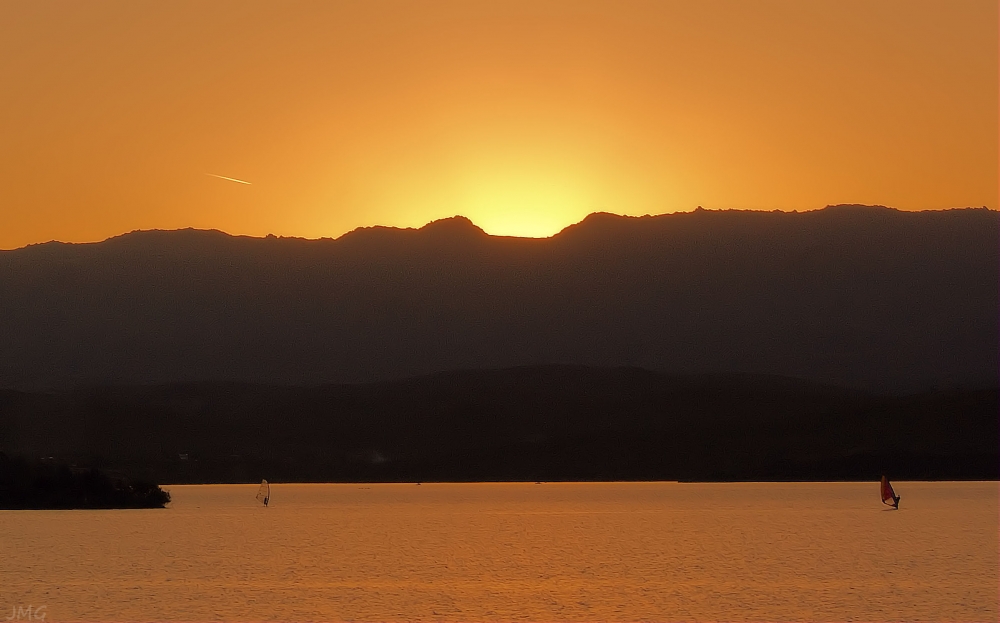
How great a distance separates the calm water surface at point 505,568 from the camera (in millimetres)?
41125

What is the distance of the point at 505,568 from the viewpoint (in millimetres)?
56562

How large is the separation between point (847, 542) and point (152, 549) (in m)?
35.6

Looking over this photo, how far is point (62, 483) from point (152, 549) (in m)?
63.2

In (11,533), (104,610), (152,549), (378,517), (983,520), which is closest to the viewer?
(104,610)

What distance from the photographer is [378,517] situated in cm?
11662

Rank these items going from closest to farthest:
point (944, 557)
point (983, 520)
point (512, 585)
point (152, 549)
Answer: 1. point (512, 585)
2. point (944, 557)
3. point (152, 549)
4. point (983, 520)

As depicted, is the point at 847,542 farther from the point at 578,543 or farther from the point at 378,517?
the point at 378,517

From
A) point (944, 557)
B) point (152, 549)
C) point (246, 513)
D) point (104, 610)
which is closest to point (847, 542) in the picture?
point (944, 557)

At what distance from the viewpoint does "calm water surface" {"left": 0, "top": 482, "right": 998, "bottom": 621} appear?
1619 inches

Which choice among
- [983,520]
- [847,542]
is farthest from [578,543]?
[983,520]

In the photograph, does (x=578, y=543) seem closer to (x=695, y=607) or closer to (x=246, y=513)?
(x=695, y=607)

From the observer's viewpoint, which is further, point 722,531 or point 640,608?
point 722,531

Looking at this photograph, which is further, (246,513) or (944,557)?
(246,513)

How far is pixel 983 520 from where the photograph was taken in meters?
103
